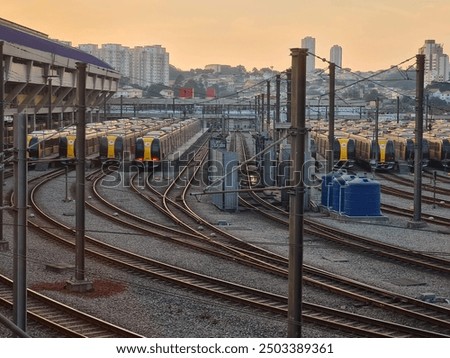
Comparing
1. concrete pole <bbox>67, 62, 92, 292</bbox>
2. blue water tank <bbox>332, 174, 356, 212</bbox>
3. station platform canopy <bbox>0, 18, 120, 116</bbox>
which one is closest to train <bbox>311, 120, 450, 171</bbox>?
station platform canopy <bbox>0, 18, 120, 116</bbox>

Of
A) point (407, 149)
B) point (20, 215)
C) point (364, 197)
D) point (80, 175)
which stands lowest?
point (364, 197)

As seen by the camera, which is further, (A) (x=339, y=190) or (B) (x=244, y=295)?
(A) (x=339, y=190)

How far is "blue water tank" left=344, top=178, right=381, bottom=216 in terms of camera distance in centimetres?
2561

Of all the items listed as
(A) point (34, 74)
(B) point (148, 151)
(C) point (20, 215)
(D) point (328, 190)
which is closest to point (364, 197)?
(D) point (328, 190)

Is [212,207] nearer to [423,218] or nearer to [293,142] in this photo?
[423,218]

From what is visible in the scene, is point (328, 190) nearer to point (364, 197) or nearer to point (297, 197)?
point (364, 197)

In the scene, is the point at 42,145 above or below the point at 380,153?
above

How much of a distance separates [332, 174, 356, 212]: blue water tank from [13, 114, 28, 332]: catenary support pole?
15.2 metres

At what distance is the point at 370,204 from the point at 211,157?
32.0 feet

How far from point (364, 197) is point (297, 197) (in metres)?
15.2

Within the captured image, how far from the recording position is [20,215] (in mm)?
11797
